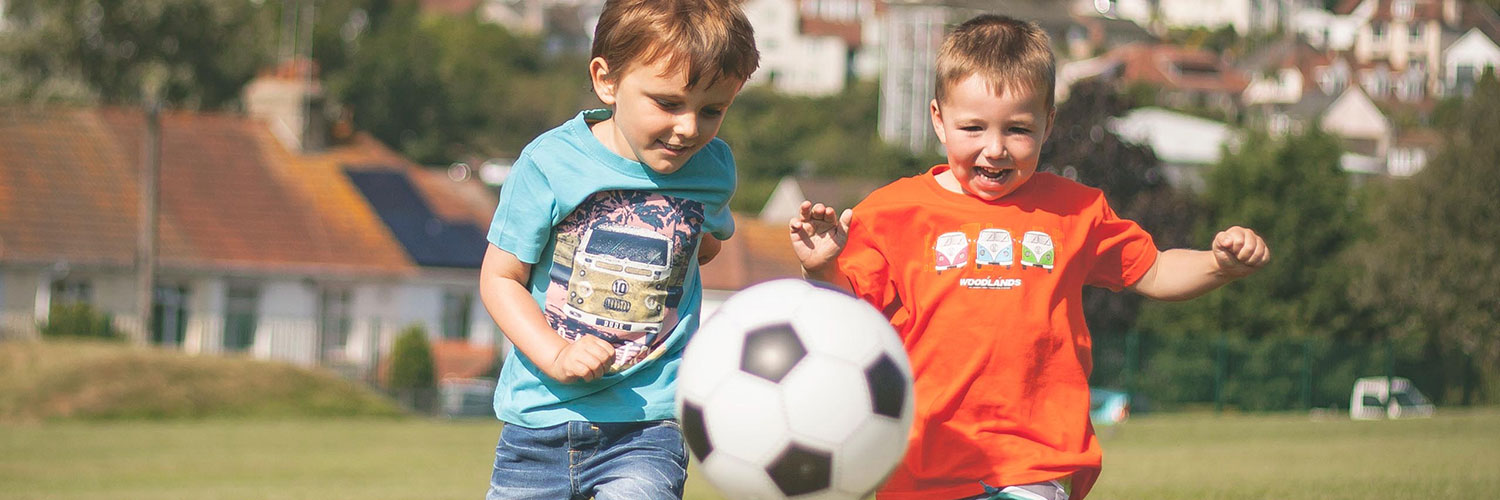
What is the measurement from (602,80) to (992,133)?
116cm

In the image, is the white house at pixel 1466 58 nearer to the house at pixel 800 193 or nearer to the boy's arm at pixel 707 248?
the house at pixel 800 193

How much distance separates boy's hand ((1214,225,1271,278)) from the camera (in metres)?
4.84

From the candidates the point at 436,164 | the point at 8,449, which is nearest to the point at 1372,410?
the point at 8,449

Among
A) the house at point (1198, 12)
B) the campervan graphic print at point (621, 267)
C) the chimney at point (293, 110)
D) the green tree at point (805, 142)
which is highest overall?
the house at point (1198, 12)

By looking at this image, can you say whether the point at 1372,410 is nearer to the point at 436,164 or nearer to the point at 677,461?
the point at 677,461

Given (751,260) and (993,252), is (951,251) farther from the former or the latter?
(751,260)

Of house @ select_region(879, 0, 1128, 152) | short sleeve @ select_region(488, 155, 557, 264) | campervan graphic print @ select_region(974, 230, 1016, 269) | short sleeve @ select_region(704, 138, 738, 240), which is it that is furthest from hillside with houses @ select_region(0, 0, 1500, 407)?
short sleeve @ select_region(488, 155, 557, 264)

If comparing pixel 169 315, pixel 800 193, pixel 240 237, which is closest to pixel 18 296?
pixel 169 315

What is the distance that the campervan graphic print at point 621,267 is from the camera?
4.62 meters

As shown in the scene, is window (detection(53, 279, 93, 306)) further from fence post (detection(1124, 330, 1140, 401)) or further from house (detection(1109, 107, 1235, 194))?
house (detection(1109, 107, 1235, 194))

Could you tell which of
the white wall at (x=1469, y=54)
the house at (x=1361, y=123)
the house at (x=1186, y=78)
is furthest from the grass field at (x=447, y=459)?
the house at (x=1186, y=78)

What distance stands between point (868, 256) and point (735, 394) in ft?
2.88

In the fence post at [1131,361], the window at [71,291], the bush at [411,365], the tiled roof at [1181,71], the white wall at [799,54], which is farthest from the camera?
the white wall at [799,54]

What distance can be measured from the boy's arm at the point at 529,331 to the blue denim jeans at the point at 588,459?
21 centimetres
